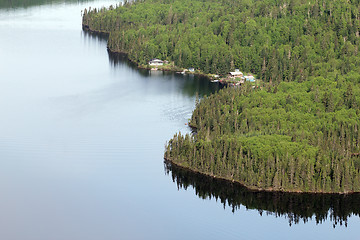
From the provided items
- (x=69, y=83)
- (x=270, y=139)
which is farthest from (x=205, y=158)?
(x=69, y=83)

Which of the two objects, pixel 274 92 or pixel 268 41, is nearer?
pixel 274 92

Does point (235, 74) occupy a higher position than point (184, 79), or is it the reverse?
point (235, 74)

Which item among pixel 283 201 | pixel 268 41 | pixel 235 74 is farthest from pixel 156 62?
pixel 283 201

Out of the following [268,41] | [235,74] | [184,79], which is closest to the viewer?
[235,74]

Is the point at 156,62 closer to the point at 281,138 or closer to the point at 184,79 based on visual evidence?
the point at 184,79

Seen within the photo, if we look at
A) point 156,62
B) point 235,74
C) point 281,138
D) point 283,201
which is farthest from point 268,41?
point 283,201

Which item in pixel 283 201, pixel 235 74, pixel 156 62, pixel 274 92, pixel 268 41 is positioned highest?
pixel 268 41

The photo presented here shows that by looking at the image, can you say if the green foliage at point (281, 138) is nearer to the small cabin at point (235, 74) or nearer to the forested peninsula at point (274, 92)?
the forested peninsula at point (274, 92)

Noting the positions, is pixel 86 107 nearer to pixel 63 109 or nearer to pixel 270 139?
pixel 63 109

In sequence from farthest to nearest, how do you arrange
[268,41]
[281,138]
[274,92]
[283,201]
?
[268,41]
[274,92]
[281,138]
[283,201]
